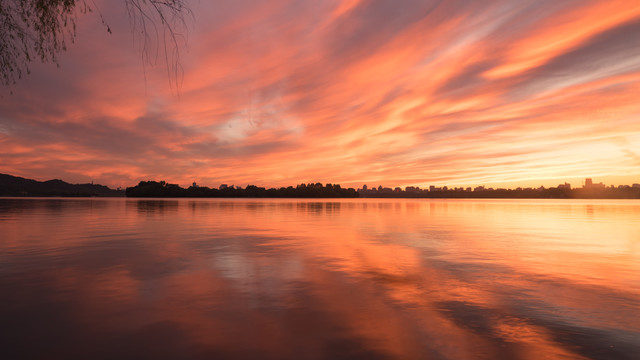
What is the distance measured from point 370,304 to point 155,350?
A: 19.2ft

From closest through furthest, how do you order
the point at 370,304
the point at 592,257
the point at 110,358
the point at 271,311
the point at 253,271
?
the point at 110,358 → the point at 271,311 → the point at 370,304 → the point at 253,271 → the point at 592,257

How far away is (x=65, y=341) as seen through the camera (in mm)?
7574

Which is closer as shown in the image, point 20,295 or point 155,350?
point 155,350

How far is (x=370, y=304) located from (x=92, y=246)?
19.4m

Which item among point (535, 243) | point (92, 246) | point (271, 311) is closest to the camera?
point (271, 311)

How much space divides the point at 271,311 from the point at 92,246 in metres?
17.7

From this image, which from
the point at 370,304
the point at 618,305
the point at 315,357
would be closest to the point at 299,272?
the point at 370,304

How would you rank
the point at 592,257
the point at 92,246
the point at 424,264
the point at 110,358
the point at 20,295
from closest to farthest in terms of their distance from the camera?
the point at 110,358, the point at 20,295, the point at 424,264, the point at 592,257, the point at 92,246

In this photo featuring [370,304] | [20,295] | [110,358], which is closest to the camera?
[110,358]

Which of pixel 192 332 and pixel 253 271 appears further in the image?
pixel 253 271

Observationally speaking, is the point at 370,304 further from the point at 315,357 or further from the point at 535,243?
the point at 535,243

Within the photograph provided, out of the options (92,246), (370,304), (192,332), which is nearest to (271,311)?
(192,332)

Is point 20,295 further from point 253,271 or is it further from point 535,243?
point 535,243

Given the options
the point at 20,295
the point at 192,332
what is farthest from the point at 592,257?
the point at 20,295
